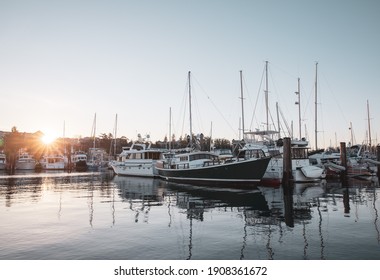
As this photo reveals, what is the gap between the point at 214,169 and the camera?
2361 cm

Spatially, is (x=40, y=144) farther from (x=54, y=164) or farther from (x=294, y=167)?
(x=294, y=167)

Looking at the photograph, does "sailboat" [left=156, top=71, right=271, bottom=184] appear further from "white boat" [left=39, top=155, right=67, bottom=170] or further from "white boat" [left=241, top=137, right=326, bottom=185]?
"white boat" [left=39, top=155, right=67, bottom=170]

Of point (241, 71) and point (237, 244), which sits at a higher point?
point (241, 71)

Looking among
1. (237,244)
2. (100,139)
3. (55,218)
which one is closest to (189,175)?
(55,218)

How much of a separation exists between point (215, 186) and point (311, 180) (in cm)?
870

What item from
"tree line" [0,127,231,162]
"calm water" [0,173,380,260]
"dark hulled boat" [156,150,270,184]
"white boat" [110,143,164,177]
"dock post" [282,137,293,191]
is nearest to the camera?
"calm water" [0,173,380,260]

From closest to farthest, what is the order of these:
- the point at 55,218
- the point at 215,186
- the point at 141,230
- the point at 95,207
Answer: the point at 141,230 < the point at 55,218 < the point at 95,207 < the point at 215,186

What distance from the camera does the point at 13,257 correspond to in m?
6.96

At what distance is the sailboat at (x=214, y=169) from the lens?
22141mm

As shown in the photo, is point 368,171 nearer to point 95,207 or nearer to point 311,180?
point 311,180

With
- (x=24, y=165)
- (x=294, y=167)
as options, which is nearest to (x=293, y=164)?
(x=294, y=167)

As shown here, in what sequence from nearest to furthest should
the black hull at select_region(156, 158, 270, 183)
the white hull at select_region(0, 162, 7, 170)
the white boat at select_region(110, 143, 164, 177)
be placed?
1. the black hull at select_region(156, 158, 270, 183)
2. the white boat at select_region(110, 143, 164, 177)
3. the white hull at select_region(0, 162, 7, 170)

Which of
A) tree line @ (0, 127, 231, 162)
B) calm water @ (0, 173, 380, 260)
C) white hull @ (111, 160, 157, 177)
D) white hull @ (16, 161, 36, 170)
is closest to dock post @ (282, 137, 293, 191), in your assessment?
calm water @ (0, 173, 380, 260)

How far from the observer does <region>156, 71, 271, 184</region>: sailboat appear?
2214 cm
